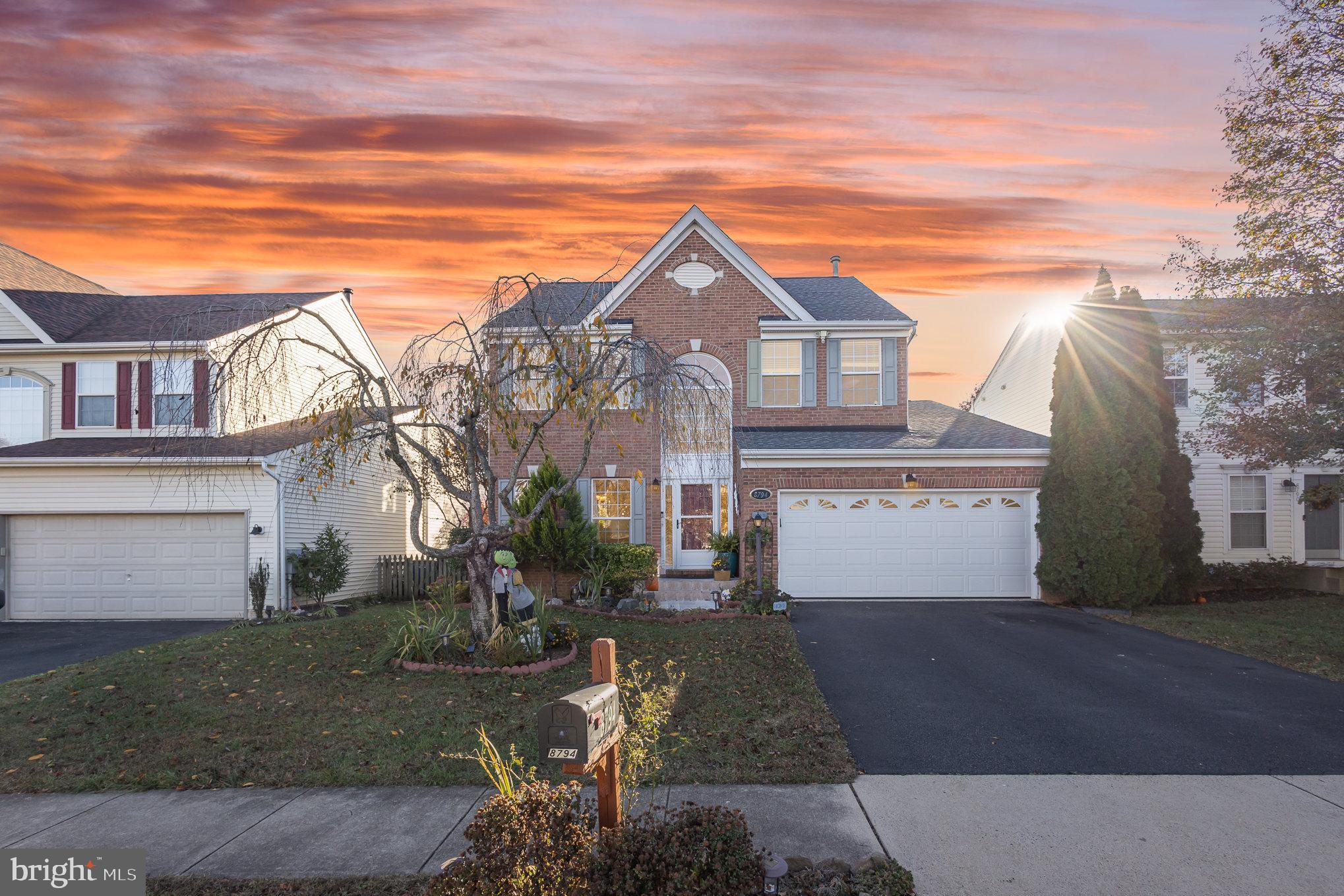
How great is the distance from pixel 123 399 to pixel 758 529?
15014mm

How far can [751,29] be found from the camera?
9781mm

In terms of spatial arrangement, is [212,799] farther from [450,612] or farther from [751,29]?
[751,29]

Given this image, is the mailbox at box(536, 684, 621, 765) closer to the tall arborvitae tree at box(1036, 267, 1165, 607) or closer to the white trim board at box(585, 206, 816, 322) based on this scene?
the tall arborvitae tree at box(1036, 267, 1165, 607)

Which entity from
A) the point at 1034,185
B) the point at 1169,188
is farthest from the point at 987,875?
the point at 1169,188

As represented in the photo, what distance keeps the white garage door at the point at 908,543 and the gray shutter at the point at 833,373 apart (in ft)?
10.8

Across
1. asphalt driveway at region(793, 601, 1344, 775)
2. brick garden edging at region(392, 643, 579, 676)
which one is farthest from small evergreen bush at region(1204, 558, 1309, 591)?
brick garden edging at region(392, 643, 579, 676)

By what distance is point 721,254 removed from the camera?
1969 centimetres

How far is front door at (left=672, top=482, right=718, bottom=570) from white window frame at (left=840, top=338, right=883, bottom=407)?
3971 millimetres

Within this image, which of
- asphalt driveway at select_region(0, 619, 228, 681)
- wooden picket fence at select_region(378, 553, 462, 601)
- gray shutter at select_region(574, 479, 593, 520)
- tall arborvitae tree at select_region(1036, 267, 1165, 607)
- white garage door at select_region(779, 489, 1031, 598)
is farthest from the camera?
wooden picket fence at select_region(378, 553, 462, 601)

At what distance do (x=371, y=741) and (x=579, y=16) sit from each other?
8103 mm

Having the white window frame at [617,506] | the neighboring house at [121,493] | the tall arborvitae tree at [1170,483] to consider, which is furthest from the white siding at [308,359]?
the tall arborvitae tree at [1170,483]

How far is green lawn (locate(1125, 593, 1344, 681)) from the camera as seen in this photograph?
37.5ft

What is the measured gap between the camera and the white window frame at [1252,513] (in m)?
21.0

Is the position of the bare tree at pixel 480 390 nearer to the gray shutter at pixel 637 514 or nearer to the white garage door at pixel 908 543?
the white garage door at pixel 908 543
